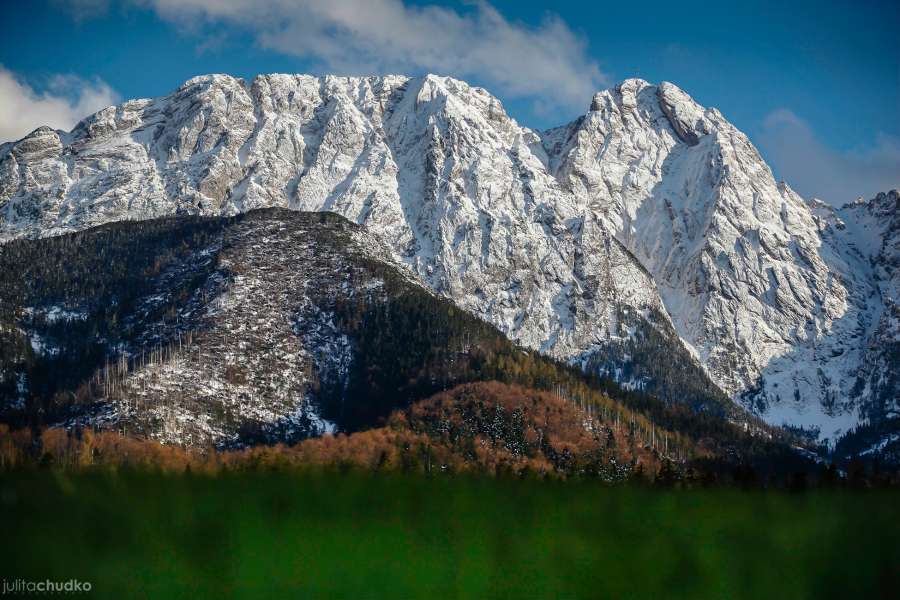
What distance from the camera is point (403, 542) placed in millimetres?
8297

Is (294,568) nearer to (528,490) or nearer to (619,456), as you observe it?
(528,490)

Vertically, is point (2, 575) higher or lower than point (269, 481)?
lower

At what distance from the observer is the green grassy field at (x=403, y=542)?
→ 7457 mm

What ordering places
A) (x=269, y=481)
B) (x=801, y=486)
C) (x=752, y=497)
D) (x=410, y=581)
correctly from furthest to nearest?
(x=801, y=486) → (x=752, y=497) → (x=269, y=481) → (x=410, y=581)

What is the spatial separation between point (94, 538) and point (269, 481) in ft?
6.40

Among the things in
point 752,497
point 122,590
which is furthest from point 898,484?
point 122,590

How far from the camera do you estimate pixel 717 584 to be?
27.6 ft

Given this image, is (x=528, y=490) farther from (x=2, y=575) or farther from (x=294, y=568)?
(x=2, y=575)

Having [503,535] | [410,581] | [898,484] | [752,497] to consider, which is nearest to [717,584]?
[503,535]

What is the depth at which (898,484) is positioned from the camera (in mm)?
15867

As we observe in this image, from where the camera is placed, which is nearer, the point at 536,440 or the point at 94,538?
the point at 94,538

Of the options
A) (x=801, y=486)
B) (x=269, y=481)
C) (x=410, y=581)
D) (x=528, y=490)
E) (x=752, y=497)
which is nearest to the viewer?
(x=410, y=581)

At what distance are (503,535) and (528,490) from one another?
1.64m

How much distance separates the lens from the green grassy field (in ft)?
24.5
